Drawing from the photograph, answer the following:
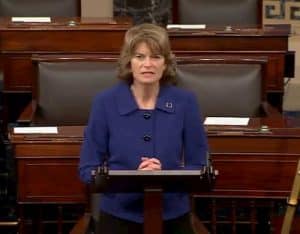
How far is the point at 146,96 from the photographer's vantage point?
3.20 meters

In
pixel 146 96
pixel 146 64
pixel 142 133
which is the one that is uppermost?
pixel 146 64

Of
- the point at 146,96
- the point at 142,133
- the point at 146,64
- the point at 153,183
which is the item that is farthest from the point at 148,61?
the point at 153,183

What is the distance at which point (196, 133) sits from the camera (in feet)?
10.4

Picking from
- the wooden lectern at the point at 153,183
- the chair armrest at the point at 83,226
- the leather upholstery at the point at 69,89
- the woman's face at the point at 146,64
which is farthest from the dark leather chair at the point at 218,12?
the wooden lectern at the point at 153,183

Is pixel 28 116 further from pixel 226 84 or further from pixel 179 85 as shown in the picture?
pixel 226 84

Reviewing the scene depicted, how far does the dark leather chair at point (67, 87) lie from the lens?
4309 mm

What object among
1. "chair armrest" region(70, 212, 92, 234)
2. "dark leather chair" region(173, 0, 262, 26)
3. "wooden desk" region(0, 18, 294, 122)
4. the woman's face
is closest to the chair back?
"wooden desk" region(0, 18, 294, 122)

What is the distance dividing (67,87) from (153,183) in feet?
5.50

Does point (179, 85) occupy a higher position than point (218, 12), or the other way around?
point (218, 12)

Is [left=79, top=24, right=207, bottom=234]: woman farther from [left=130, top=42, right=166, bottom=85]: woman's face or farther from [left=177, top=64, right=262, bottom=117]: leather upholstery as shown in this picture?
[left=177, top=64, right=262, bottom=117]: leather upholstery

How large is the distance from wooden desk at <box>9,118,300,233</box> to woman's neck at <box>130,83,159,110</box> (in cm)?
47

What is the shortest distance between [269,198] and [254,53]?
163 centimetres

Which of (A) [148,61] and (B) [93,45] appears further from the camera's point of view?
(B) [93,45]

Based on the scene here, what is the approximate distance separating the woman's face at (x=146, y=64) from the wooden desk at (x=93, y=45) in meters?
1.89
